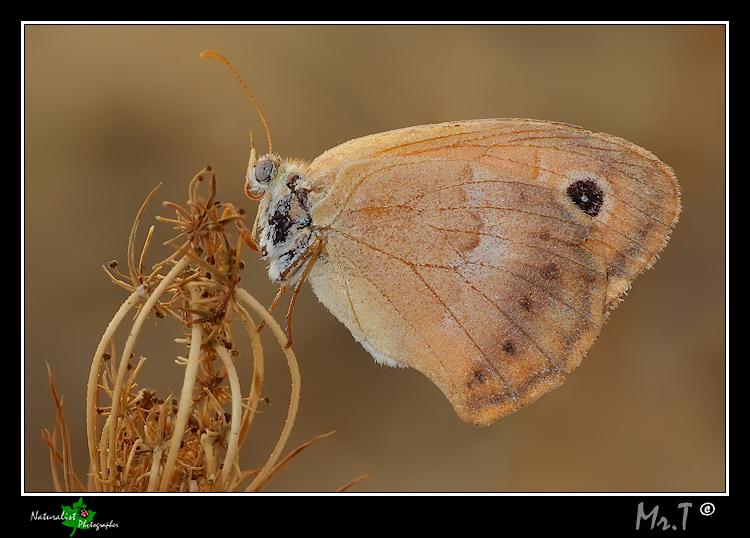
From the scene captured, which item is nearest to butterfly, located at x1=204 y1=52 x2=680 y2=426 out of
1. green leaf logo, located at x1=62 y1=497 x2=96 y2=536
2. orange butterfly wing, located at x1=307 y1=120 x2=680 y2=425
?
orange butterfly wing, located at x1=307 y1=120 x2=680 y2=425

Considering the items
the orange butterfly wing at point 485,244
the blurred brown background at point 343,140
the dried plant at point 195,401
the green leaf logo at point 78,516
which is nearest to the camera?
the dried plant at point 195,401

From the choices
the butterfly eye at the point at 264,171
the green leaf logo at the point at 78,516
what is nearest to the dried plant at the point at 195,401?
the green leaf logo at the point at 78,516

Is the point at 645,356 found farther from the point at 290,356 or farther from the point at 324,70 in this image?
the point at 290,356

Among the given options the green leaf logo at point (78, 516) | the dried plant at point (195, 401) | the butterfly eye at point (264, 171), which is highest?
the butterfly eye at point (264, 171)

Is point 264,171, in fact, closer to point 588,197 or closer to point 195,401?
point 195,401

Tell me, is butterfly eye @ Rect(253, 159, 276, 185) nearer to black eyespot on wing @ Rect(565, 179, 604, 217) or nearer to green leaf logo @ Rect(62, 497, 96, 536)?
black eyespot on wing @ Rect(565, 179, 604, 217)

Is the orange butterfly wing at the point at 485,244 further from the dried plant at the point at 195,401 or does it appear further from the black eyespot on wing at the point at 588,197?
the dried plant at the point at 195,401
